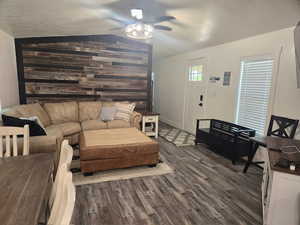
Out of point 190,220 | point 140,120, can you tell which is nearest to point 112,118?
point 140,120

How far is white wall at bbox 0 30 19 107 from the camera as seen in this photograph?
138 inches

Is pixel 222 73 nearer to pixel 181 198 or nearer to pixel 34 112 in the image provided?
pixel 181 198

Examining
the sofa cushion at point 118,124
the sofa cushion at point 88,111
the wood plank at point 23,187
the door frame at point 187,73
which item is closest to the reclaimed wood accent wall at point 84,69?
the sofa cushion at point 88,111

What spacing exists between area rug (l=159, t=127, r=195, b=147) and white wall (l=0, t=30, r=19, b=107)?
3.59 meters

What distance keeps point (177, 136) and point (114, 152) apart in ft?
8.60

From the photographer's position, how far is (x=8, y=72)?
3770 mm

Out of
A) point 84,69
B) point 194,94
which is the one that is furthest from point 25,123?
point 194,94

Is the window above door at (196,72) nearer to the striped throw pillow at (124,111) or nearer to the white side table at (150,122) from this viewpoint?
the white side table at (150,122)

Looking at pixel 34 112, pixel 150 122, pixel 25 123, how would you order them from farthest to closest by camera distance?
1. pixel 150 122
2. pixel 34 112
3. pixel 25 123

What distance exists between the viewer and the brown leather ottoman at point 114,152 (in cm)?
281

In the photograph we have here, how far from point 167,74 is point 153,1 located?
14.0ft

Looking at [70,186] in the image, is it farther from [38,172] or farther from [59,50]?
[59,50]

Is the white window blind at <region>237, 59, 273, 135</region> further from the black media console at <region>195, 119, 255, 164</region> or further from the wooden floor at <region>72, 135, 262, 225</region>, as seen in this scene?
the wooden floor at <region>72, 135, 262, 225</region>

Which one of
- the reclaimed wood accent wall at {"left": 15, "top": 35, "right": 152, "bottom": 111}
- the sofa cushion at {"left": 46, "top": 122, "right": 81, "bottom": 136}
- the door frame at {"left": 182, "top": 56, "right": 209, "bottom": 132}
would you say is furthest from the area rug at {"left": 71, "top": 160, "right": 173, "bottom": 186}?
the door frame at {"left": 182, "top": 56, "right": 209, "bottom": 132}
